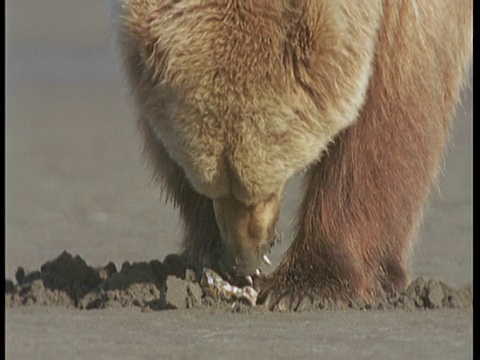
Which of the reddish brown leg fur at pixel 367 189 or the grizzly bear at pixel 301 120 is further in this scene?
the reddish brown leg fur at pixel 367 189

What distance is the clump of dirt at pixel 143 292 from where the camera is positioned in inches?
216

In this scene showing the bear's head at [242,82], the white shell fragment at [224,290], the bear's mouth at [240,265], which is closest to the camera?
the bear's head at [242,82]

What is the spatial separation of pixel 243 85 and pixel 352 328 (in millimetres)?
949

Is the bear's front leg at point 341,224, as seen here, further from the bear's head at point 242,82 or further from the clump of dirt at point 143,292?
the bear's head at point 242,82

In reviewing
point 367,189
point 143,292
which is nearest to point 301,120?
point 367,189

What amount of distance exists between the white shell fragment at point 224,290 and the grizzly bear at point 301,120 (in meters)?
0.04

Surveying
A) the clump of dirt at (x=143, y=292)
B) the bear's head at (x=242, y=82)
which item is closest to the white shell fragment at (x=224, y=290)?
the clump of dirt at (x=143, y=292)

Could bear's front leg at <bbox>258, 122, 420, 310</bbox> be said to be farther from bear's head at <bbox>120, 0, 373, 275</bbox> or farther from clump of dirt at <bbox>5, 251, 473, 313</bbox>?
bear's head at <bbox>120, 0, 373, 275</bbox>

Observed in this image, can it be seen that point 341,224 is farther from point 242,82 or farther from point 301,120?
point 242,82

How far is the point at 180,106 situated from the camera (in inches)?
190

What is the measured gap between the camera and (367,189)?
217 inches

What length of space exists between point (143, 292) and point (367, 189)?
86 centimetres

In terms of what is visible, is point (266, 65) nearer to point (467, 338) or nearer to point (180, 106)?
point (180, 106)
